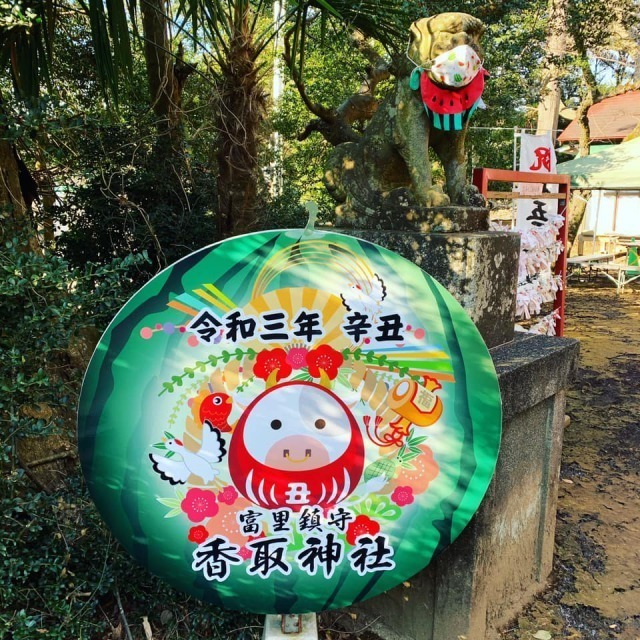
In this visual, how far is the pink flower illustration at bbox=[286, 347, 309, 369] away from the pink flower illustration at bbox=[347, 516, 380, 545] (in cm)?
50

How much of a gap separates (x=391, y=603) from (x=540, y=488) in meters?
0.88

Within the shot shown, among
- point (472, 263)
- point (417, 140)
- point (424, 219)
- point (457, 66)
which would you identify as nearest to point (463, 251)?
point (472, 263)

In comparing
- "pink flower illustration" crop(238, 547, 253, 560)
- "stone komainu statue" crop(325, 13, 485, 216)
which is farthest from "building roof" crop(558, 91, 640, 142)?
"pink flower illustration" crop(238, 547, 253, 560)

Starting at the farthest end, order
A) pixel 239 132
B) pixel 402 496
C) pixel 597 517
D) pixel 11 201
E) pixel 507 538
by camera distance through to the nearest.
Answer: pixel 239 132 < pixel 597 517 < pixel 11 201 < pixel 507 538 < pixel 402 496

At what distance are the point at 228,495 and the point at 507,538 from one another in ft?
4.59

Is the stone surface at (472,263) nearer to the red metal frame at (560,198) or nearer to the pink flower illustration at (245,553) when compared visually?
the pink flower illustration at (245,553)

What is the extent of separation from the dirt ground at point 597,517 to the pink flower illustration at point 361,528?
3.87 ft

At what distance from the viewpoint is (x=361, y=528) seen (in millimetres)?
1749

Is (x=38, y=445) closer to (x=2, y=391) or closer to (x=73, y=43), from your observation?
(x=2, y=391)

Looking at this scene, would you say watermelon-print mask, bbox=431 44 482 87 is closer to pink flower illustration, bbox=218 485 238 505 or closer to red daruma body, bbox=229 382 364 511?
red daruma body, bbox=229 382 364 511

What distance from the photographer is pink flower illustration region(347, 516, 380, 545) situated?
174 cm

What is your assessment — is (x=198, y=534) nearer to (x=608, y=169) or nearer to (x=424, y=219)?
(x=424, y=219)

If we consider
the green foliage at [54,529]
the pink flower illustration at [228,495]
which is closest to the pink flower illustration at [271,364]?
the pink flower illustration at [228,495]

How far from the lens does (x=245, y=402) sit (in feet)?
5.49
